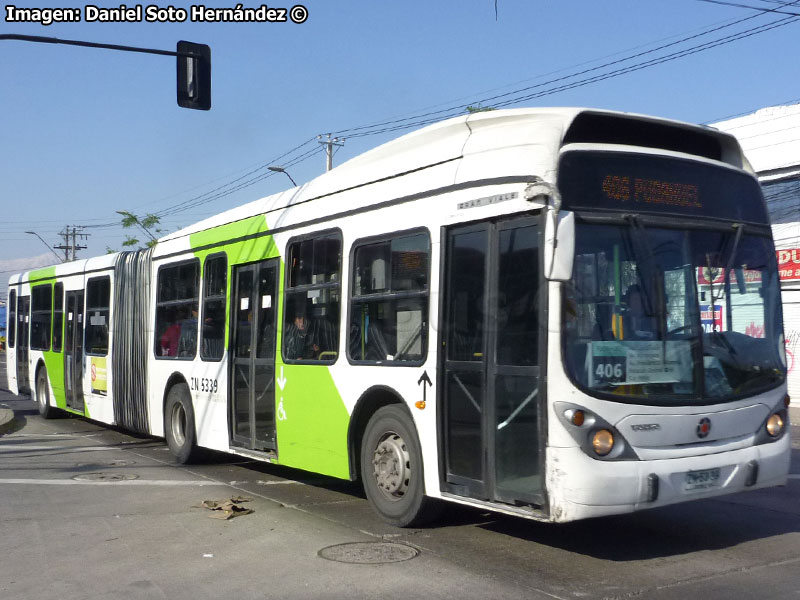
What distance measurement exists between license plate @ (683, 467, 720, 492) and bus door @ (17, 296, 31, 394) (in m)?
17.1

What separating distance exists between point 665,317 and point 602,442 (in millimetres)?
1076

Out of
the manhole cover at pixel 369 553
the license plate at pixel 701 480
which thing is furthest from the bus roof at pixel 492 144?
the manhole cover at pixel 369 553

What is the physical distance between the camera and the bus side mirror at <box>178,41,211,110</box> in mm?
13703

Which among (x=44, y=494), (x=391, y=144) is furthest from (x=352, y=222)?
(x=44, y=494)

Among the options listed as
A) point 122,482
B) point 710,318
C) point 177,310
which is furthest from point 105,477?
point 710,318

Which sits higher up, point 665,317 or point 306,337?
point 665,317

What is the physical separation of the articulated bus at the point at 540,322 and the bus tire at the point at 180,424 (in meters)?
2.94

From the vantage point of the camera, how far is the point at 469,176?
7.32m

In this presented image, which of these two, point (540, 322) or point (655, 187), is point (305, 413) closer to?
point (540, 322)

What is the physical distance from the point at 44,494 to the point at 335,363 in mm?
3870

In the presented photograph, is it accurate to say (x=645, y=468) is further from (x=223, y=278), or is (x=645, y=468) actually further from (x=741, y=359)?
(x=223, y=278)

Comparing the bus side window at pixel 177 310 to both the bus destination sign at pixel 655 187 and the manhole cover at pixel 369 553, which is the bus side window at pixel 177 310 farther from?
the bus destination sign at pixel 655 187

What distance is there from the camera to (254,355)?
419 inches

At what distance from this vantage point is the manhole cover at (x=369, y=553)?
22.6 ft
